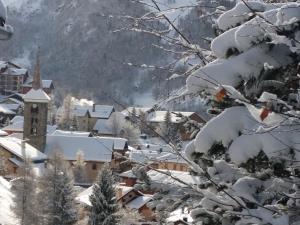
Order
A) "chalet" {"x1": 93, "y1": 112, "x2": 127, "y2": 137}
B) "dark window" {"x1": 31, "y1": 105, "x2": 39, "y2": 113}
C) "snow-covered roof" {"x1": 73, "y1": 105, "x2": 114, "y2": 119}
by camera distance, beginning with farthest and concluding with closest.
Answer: "snow-covered roof" {"x1": 73, "y1": 105, "x2": 114, "y2": 119} → "chalet" {"x1": 93, "y1": 112, "x2": 127, "y2": 137} → "dark window" {"x1": 31, "y1": 105, "x2": 39, "y2": 113}

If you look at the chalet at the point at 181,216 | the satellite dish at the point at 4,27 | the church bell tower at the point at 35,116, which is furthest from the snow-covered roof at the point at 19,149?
the chalet at the point at 181,216

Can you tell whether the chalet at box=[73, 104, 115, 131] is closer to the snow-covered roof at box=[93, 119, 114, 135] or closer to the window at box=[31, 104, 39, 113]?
the snow-covered roof at box=[93, 119, 114, 135]

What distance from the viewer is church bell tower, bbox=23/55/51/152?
46.5 meters

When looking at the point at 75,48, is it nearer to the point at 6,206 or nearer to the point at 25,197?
the point at 6,206

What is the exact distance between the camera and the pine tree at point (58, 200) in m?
23.1

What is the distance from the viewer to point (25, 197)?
2286cm

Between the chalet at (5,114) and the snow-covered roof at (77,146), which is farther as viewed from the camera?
the chalet at (5,114)

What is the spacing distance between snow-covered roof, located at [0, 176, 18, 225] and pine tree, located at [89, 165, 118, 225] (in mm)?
3433

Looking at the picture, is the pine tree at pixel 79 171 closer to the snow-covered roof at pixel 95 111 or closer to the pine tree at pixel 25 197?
the pine tree at pixel 25 197

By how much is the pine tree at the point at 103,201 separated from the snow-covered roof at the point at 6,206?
11.3 feet

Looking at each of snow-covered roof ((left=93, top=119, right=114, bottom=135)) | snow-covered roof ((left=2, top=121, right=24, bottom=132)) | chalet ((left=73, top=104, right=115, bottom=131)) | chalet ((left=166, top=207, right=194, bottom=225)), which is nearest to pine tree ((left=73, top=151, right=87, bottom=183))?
snow-covered roof ((left=2, top=121, right=24, bottom=132))

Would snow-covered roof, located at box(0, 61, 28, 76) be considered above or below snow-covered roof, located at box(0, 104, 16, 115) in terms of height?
above

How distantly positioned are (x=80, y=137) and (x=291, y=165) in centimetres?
4974

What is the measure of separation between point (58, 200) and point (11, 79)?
73.3m
